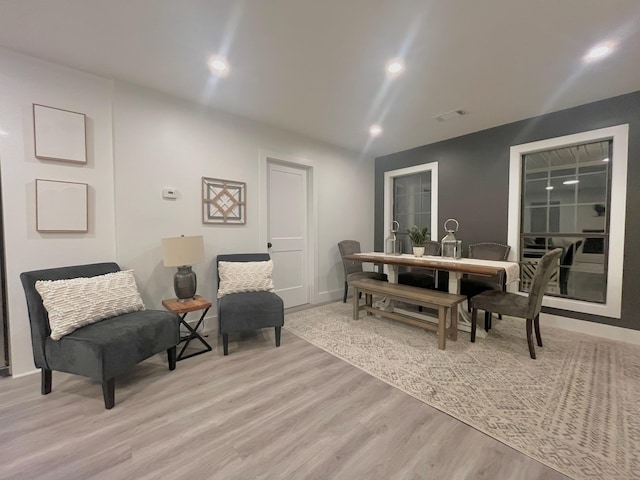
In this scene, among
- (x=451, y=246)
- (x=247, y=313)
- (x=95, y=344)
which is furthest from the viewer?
(x=451, y=246)

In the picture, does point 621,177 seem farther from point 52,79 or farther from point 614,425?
point 52,79

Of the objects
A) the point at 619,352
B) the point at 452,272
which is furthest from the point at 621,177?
the point at 452,272

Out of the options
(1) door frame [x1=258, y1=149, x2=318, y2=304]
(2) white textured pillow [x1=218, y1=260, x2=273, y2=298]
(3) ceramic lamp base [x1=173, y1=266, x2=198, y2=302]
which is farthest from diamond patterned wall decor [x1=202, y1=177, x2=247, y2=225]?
(3) ceramic lamp base [x1=173, y1=266, x2=198, y2=302]

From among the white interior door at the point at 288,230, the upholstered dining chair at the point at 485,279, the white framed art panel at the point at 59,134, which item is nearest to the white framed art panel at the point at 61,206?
the white framed art panel at the point at 59,134

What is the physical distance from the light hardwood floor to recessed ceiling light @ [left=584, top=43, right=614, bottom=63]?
2.92 meters

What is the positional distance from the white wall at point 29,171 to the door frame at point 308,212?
5.58 ft

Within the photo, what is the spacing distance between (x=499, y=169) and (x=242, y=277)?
3.69 meters

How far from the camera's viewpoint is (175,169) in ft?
9.39

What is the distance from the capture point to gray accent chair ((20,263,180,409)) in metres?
1.70

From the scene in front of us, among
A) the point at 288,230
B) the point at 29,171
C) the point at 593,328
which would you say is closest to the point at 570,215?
the point at 593,328

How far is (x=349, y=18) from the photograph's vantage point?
5.80 ft

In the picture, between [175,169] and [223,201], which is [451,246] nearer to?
[223,201]

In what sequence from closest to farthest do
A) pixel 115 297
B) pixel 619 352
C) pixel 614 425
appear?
pixel 614 425, pixel 115 297, pixel 619 352

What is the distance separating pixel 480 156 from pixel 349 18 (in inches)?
115
